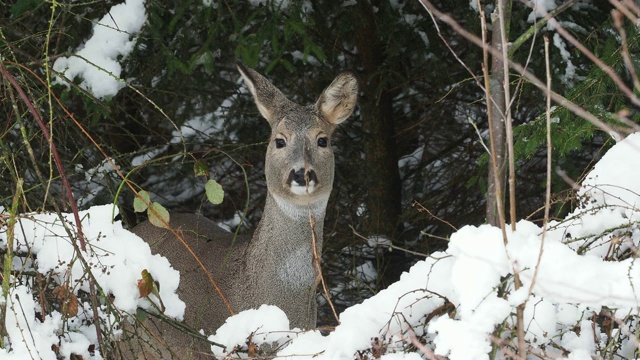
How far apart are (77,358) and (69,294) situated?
0.90 ft

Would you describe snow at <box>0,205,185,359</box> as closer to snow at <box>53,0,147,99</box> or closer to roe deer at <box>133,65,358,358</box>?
roe deer at <box>133,65,358,358</box>

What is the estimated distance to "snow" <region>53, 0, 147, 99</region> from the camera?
5.60 metres

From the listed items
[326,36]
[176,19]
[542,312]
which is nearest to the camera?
[542,312]

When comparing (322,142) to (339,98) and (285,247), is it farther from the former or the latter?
(285,247)

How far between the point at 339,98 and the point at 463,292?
3.11 m

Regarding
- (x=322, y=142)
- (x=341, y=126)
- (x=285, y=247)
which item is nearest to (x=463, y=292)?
(x=285, y=247)

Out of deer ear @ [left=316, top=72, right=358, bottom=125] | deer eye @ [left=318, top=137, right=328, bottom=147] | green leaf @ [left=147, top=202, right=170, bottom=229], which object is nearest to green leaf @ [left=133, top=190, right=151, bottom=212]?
green leaf @ [left=147, top=202, right=170, bottom=229]

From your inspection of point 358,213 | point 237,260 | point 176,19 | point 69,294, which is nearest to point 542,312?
point 69,294

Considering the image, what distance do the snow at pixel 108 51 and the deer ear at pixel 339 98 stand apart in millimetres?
1169

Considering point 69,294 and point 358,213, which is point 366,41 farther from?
point 69,294

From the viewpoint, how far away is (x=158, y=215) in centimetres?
402

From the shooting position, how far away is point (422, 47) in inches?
258

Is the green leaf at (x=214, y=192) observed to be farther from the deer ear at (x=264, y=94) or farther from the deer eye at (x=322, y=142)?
the deer ear at (x=264, y=94)

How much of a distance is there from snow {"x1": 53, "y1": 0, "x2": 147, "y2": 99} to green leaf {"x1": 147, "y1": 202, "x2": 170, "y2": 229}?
1.59 m
